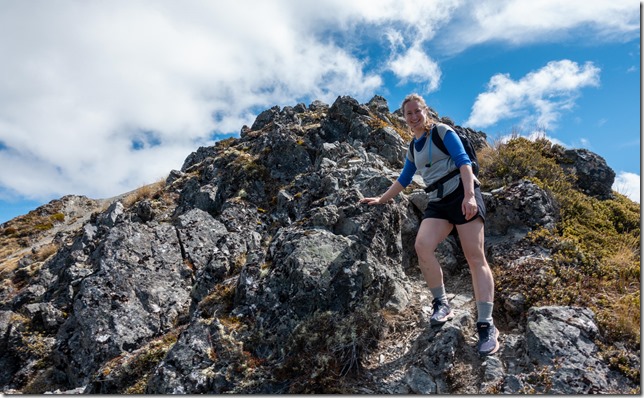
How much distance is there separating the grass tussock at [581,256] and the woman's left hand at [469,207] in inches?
90.3

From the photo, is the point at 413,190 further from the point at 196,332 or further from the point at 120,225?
the point at 120,225

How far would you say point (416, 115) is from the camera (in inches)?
242

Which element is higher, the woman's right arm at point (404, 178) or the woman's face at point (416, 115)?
the woman's face at point (416, 115)

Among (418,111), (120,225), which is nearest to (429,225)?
(418,111)

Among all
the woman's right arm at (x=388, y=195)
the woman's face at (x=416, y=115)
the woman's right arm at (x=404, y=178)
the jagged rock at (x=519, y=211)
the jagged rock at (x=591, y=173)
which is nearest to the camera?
the woman's face at (x=416, y=115)

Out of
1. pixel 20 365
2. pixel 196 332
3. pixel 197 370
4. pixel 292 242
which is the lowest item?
pixel 20 365

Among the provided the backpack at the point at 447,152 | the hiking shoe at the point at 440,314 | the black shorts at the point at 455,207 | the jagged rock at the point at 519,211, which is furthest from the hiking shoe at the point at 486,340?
the jagged rock at the point at 519,211

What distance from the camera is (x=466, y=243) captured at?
18.2ft

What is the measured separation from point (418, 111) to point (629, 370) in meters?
4.77

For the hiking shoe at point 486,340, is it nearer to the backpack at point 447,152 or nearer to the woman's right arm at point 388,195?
the backpack at point 447,152

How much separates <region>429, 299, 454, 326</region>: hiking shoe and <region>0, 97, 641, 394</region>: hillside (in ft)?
0.46

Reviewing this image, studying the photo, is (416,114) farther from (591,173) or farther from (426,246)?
(591,173)

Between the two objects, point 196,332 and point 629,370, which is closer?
point 629,370

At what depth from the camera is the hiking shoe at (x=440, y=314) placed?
5.91 metres
